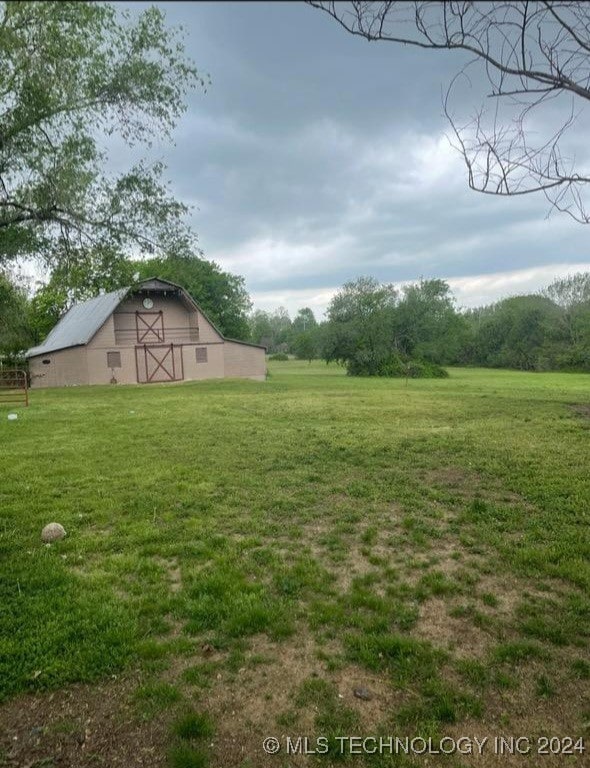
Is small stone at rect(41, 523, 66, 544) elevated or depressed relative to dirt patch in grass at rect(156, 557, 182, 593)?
elevated

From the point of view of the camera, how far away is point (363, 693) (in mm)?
2564

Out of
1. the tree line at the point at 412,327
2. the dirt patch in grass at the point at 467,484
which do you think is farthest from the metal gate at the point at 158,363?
the dirt patch in grass at the point at 467,484

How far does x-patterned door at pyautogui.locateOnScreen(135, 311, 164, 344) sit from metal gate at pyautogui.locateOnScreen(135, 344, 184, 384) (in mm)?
392

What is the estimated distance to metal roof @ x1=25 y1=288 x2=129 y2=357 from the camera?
28016 mm

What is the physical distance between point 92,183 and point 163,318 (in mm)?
22792

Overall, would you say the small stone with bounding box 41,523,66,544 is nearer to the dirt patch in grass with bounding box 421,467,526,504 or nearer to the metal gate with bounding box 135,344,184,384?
the dirt patch in grass with bounding box 421,467,526,504

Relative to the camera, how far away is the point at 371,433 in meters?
10.4

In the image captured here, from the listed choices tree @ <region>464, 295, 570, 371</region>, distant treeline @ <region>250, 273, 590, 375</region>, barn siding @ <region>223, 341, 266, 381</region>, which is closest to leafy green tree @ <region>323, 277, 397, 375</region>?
distant treeline @ <region>250, 273, 590, 375</region>

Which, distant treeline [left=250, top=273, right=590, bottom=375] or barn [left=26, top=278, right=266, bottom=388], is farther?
distant treeline [left=250, top=273, right=590, bottom=375]

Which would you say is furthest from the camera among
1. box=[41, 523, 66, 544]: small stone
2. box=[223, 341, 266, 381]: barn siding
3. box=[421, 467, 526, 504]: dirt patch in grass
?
box=[223, 341, 266, 381]: barn siding

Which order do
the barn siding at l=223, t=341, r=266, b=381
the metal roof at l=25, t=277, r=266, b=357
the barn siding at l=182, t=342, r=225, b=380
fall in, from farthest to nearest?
the barn siding at l=223, t=341, r=266, b=381 → the barn siding at l=182, t=342, r=225, b=380 → the metal roof at l=25, t=277, r=266, b=357

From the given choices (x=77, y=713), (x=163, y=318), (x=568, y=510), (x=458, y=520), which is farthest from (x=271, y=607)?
(x=163, y=318)

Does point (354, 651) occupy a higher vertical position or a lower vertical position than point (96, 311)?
lower

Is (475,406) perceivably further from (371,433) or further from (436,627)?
(436,627)
